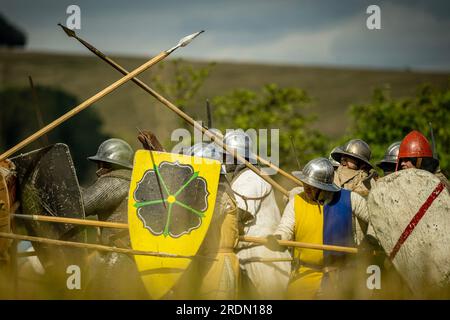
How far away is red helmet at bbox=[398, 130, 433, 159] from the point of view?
20.7ft

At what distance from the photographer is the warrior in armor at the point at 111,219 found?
6.00 m

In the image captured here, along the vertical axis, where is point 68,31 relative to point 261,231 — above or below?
above

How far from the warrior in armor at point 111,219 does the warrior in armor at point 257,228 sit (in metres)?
→ 0.94

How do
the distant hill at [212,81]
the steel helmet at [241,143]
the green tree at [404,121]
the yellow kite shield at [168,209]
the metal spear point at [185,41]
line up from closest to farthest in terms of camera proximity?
1. the yellow kite shield at [168,209]
2. the metal spear point at [185,41]
3. the steel helmet at [241,143]
4. the green tree at [404,121]
5. the distant hill at [212,81]

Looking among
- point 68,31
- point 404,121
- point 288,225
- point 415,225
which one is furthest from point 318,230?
point 404,121

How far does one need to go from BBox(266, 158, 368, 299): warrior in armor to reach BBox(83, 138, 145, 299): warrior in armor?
1279 millimetres

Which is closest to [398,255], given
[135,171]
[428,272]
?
[428,272]

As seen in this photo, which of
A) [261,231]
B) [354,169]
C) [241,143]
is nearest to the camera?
[261,231]

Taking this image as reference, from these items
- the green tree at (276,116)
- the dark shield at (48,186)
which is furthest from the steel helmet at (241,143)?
the green tree at (276,116)

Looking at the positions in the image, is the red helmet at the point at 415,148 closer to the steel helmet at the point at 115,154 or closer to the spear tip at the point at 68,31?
the steel helmet at the point at 115,154

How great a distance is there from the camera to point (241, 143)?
6.84 m

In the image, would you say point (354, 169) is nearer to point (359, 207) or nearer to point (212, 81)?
point (359, 207)

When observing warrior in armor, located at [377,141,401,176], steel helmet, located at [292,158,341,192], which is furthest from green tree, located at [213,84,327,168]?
steel helmet, located at [292,158,341,192]

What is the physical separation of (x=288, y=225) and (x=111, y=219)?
1524 millimetres
